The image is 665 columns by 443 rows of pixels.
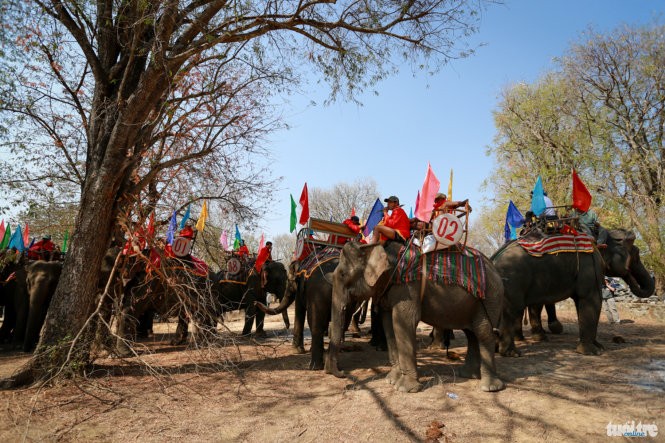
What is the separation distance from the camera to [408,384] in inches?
245

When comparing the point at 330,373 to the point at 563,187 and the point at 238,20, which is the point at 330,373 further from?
the point at 563,187

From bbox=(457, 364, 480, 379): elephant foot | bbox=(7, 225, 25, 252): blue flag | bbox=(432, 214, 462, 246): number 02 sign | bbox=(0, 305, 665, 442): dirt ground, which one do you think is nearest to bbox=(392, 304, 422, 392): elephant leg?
bbox=(0, 305, 665, 442): dirt ground

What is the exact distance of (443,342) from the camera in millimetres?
9742

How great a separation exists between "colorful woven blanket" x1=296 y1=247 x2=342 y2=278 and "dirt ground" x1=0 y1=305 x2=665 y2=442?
1860 mm

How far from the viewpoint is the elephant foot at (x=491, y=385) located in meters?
6.07

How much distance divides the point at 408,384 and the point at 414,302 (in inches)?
46.0

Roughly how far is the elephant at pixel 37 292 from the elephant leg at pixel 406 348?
818 cm

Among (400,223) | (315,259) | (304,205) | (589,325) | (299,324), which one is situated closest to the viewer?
(400,223)

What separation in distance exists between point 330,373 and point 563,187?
21458 millimetres

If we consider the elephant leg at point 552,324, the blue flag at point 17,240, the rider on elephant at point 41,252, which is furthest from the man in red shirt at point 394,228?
the blue flag at point 17,240

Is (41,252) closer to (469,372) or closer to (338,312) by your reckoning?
(338,312)

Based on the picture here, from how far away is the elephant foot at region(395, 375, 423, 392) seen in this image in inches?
243

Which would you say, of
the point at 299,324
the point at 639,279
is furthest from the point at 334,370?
the point at 639,279

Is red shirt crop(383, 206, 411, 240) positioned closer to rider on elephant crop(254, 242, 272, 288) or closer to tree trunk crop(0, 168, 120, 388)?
tree trunk crop(0, 168, 120, 388)
